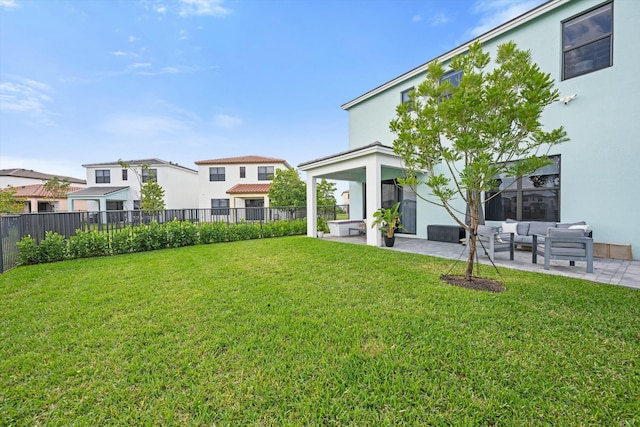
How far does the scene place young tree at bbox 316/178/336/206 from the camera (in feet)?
61.0

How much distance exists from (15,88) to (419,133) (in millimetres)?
19821

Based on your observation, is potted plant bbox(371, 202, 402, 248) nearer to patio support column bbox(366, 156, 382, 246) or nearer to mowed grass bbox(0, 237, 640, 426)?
patio support column bbox(366, 156, 382, 246)

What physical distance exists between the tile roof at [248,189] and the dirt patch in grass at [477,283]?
21.1 meters

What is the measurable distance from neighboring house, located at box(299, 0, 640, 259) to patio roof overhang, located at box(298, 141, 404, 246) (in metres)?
0.04

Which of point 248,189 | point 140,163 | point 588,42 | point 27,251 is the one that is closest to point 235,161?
point 248,189

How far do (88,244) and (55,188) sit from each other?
28636 millimetres

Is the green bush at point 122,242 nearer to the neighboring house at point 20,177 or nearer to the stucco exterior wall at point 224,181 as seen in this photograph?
the stucco exterior wall at point 224,181

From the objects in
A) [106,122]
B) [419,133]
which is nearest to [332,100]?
[419,133]

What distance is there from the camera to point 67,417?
6.07 ft

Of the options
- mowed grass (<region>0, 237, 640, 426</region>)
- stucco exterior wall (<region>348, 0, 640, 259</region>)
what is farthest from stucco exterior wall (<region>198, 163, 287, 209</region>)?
stucco exterior wall (<region>348, 0, 640, 259</region>)

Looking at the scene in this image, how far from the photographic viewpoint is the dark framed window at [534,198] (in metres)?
7.52

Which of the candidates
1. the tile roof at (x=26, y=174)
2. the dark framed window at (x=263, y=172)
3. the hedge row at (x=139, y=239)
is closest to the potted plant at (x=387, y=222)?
the hedge row at (x=139, y=239)

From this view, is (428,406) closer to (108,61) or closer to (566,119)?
(566,119)

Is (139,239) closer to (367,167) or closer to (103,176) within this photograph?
(367,167)
